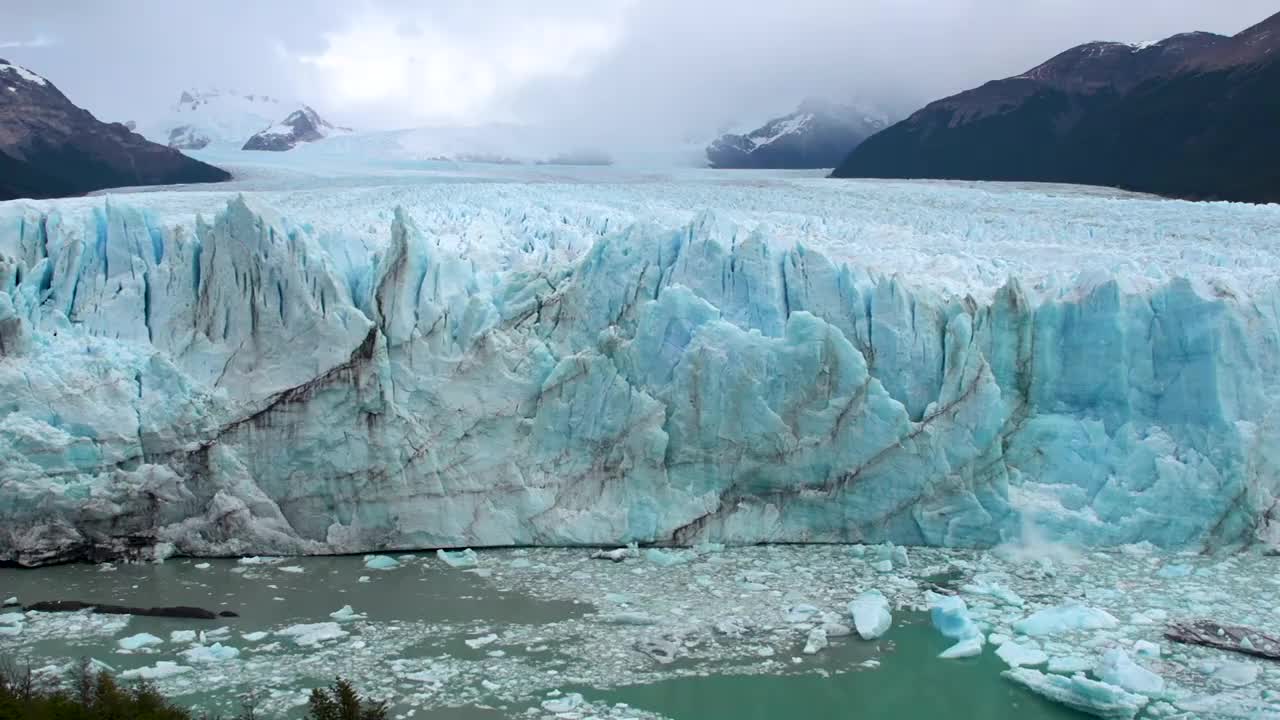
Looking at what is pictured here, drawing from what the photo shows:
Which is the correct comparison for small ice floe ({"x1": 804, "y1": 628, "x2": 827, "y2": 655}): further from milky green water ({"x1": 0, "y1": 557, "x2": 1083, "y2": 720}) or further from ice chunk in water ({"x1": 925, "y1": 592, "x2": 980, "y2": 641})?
ice chunk in water ({"x1": 925, "y1": 592, "x2": 980, "y2": 641})

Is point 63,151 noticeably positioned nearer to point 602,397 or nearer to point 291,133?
point 291,133

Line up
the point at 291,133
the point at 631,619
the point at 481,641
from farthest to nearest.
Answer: the point at 291,133 < the point at 631,619 < the point at 481,641

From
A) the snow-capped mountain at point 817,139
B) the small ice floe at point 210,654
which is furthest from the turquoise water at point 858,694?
the snow-capped mountain at point 817,139

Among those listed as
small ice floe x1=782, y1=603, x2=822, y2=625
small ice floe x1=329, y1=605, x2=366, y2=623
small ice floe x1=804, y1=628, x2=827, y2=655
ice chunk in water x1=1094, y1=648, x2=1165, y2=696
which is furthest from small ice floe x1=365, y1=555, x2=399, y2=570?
ice chunk in water x1=1094, y1=648, x2=1165, y2=696

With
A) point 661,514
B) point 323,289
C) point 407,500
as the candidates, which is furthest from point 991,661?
point 323,289

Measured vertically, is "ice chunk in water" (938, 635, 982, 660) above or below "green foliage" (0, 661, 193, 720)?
below

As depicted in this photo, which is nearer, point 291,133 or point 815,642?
point 815,642

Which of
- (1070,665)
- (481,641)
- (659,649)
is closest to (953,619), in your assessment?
(1070,665)
